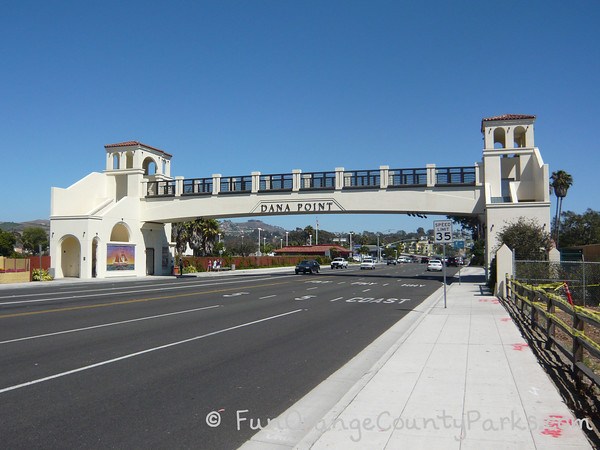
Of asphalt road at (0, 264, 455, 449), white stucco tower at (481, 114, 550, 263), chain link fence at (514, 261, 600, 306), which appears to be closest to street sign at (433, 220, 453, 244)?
asphalt road at (0, 264, 455, 449)

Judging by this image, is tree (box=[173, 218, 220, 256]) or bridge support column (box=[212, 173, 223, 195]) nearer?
bridge support column (box=[212, 173, 223, 195])

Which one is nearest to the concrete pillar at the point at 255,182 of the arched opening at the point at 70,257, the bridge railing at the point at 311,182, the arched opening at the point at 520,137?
the bridge railing at the point at 311,182

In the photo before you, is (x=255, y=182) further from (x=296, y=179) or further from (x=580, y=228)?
(x=580, y=228)

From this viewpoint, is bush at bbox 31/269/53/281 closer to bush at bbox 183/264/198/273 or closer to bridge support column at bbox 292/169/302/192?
bush at bbox 183/264/198/273

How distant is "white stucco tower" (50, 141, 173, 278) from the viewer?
42562 mm

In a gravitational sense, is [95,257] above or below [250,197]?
below

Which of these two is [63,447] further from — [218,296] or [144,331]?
[218,296]

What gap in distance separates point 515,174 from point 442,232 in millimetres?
25242

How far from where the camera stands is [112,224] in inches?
1750

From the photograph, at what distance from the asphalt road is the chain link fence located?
6.94 m

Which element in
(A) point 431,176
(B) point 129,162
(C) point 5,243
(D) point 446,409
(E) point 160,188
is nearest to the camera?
(D) point 446,409

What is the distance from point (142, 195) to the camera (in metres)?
48.3

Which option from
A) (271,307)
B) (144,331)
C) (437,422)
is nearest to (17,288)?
(271,307)

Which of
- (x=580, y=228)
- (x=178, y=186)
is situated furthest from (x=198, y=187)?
(x=580, y=228)
